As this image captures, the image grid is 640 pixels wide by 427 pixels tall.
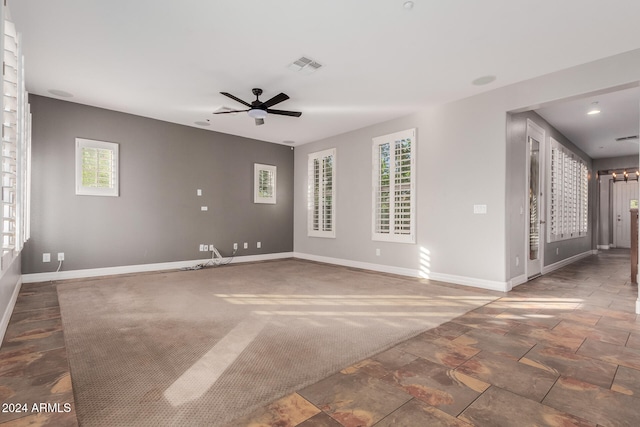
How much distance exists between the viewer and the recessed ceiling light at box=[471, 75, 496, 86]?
13.1 feet

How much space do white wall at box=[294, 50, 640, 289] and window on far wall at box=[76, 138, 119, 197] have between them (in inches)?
177

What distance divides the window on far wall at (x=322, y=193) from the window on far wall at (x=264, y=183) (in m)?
0.89

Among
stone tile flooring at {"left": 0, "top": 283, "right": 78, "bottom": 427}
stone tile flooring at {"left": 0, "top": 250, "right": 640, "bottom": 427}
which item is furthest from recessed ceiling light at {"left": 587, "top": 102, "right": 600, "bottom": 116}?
stone tile flooring at {"left": 0, "top": 283, "right": 78, "bottom": 427}

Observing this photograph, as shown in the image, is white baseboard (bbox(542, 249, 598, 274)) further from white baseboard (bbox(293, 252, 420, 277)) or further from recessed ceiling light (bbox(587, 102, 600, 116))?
recessed ceiling light (bbox(587, 102, 600, 116))

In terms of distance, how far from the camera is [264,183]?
744cm

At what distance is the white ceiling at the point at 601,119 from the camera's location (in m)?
4.66

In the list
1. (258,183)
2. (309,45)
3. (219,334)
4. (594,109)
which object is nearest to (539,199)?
(594,109)

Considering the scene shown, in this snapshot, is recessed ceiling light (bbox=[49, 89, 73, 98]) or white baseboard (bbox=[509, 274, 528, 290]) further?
recessed ceiling light (bbox=[49, 89, 73, 98])

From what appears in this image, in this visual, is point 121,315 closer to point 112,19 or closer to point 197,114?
point 112,19

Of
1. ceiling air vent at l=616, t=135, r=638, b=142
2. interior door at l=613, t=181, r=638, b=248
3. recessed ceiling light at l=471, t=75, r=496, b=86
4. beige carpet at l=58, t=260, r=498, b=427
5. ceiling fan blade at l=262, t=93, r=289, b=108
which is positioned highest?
recessed ceiling light at l=471, t=75, r=496, b=86

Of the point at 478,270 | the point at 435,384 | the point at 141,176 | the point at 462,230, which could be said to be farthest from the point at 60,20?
the point at 478,270

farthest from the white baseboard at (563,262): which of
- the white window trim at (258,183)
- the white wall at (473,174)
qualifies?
the white window trim at (258,183)

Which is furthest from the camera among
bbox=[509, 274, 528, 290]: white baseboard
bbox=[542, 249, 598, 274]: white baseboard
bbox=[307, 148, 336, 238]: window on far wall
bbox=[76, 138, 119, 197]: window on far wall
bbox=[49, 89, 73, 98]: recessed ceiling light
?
bbox=[307, 148, 336, 238]: window on far wall

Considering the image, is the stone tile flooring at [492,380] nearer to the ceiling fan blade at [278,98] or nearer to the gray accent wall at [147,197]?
the ceiling fan blade at [278,98]
